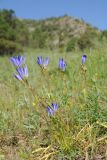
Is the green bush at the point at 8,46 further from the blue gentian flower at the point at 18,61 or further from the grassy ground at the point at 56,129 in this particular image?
the blue gentian flower at the point at 18,61

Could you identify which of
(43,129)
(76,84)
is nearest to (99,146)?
(43,129)

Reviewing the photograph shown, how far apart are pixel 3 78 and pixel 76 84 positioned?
2.79 m

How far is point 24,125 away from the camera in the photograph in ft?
10.1

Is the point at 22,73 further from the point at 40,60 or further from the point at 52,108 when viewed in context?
the point at 52,108

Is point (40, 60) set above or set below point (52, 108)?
above

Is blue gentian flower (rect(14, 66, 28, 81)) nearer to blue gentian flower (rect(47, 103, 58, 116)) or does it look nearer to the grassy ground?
the grassy ground

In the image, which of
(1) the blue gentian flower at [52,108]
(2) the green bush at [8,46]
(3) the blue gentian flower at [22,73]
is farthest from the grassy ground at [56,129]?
(2) the green bush at [8,46]

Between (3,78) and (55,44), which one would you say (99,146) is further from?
(55,44)

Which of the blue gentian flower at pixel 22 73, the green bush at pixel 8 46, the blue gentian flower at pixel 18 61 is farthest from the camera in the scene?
the green bush at pixel 8 46

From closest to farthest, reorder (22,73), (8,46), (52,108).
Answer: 1. (22,73)
2. (52,108)
3. (8,46)

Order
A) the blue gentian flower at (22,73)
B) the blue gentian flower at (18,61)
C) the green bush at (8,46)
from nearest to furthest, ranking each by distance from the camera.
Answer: the blue gentian flower at (22,73) → the blue gentian flower at (18,61) → the green bush at (8,46)

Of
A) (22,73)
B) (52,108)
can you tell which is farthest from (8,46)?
(22,73)

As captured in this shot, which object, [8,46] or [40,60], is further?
[8,46]

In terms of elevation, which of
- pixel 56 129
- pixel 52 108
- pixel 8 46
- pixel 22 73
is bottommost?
pixel 56 129
